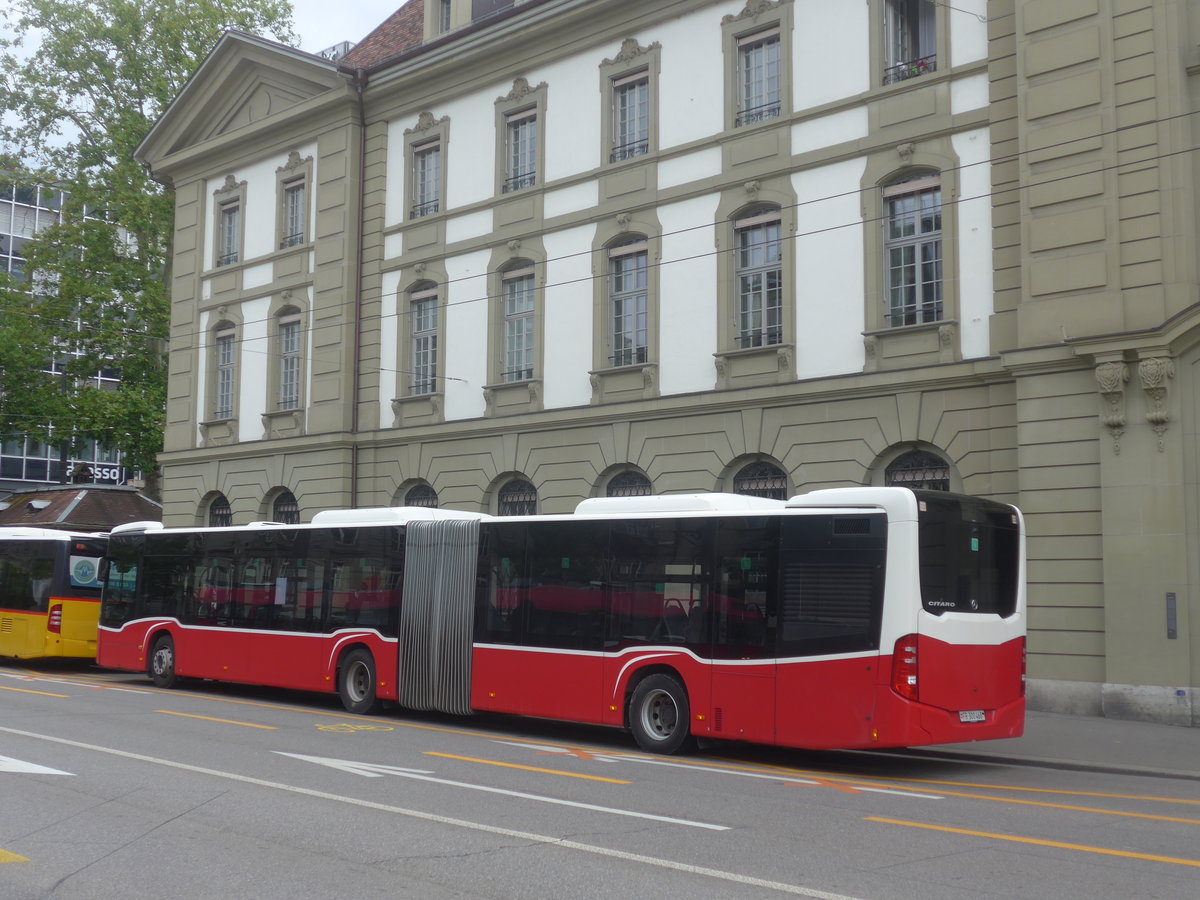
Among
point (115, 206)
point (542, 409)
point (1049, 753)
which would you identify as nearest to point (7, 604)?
point (542, 409)

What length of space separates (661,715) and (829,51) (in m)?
12.4

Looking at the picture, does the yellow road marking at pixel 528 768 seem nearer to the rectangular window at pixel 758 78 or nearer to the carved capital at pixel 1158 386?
the carved capital at pixel 1158 386

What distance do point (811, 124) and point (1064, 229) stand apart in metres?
5.16

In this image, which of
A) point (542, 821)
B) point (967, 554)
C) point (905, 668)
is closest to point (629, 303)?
point (967, 554)

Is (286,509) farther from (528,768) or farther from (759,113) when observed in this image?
(528,768)

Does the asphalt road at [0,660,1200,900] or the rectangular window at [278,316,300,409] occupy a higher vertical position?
the rectangular window at [278,316,300,409]

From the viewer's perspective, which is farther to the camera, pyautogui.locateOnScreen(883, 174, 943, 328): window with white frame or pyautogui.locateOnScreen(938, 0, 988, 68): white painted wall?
pyautogui.locateOnScreen(883, 174, 943, 328): window with white frame

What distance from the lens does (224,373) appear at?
34594 mm

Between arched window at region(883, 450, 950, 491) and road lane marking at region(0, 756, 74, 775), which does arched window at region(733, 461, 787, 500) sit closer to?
arched window at region(883, 450, 950, 491)

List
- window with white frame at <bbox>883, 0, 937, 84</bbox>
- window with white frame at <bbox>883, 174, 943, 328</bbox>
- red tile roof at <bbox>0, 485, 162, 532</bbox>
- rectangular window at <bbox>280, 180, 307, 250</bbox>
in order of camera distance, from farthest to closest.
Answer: red tile roof at <bbox>0, 485, 162, 532</bbox>, rectangular window at <bbox>280, 180, 307, 250</bbox>, window with white frame at <bbox>883, 0, 937, 84</bbox>, window with white frame at <bbox>883, 174, 943, 328</bbox>

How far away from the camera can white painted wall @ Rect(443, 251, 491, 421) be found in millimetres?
27844

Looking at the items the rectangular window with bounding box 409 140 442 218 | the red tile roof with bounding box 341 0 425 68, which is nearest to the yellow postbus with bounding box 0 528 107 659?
the rectangular window with bounding box 409 140 442 218

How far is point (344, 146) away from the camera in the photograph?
30906 millimetres

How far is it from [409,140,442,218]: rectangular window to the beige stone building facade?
0.29 feet
